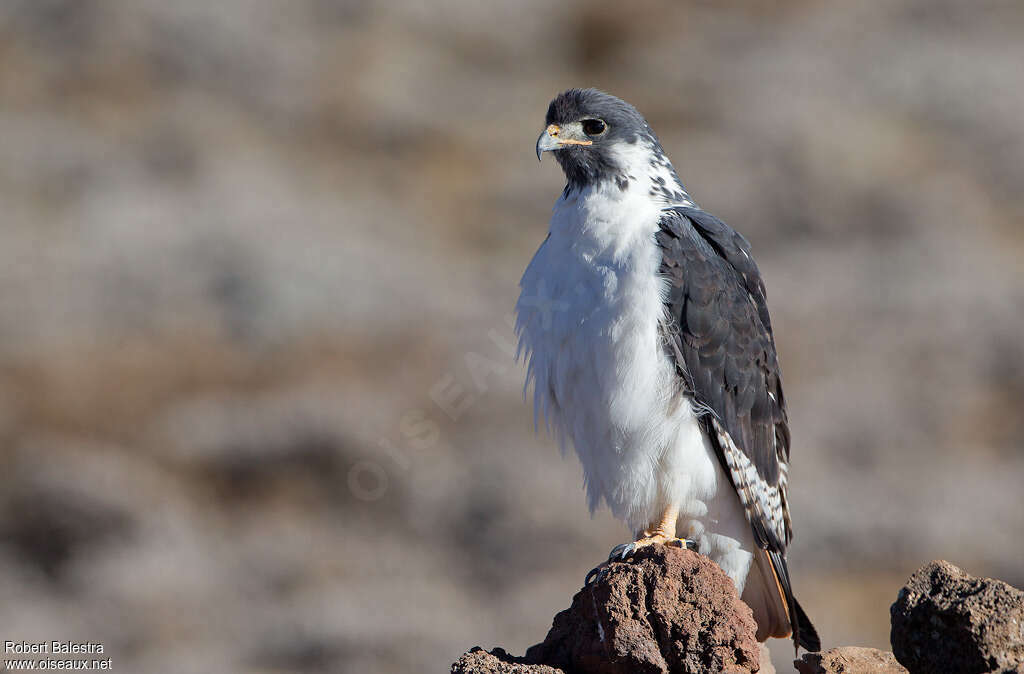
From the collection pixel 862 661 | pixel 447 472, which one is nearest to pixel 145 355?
pixel 447 472

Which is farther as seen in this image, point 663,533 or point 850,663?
point 663,533

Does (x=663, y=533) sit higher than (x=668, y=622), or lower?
higher

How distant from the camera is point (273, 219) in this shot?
14.6 metres

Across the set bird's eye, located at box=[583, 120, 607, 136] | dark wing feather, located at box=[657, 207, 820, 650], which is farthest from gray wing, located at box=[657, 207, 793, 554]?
bird's eye, located at box=[583, 120, 607, 136]

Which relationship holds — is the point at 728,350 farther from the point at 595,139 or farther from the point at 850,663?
the point at 850,663

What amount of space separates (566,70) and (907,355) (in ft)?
20.5

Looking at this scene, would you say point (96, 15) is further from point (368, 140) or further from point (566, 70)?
point (566, 70)

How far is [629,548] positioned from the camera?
15.1 ft

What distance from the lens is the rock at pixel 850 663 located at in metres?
4.54

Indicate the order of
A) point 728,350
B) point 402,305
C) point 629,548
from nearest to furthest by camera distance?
point 629,548, point 728,350, point 402,305

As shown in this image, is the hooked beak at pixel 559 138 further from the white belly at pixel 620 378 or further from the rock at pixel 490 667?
the rock at pixel 490 667

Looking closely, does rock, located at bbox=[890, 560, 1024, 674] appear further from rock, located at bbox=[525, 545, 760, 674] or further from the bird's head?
the bird's head

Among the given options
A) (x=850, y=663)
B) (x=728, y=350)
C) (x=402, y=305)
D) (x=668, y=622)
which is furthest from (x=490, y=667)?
(x=402, y=305)

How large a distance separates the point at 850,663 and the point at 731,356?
1.36 metres
